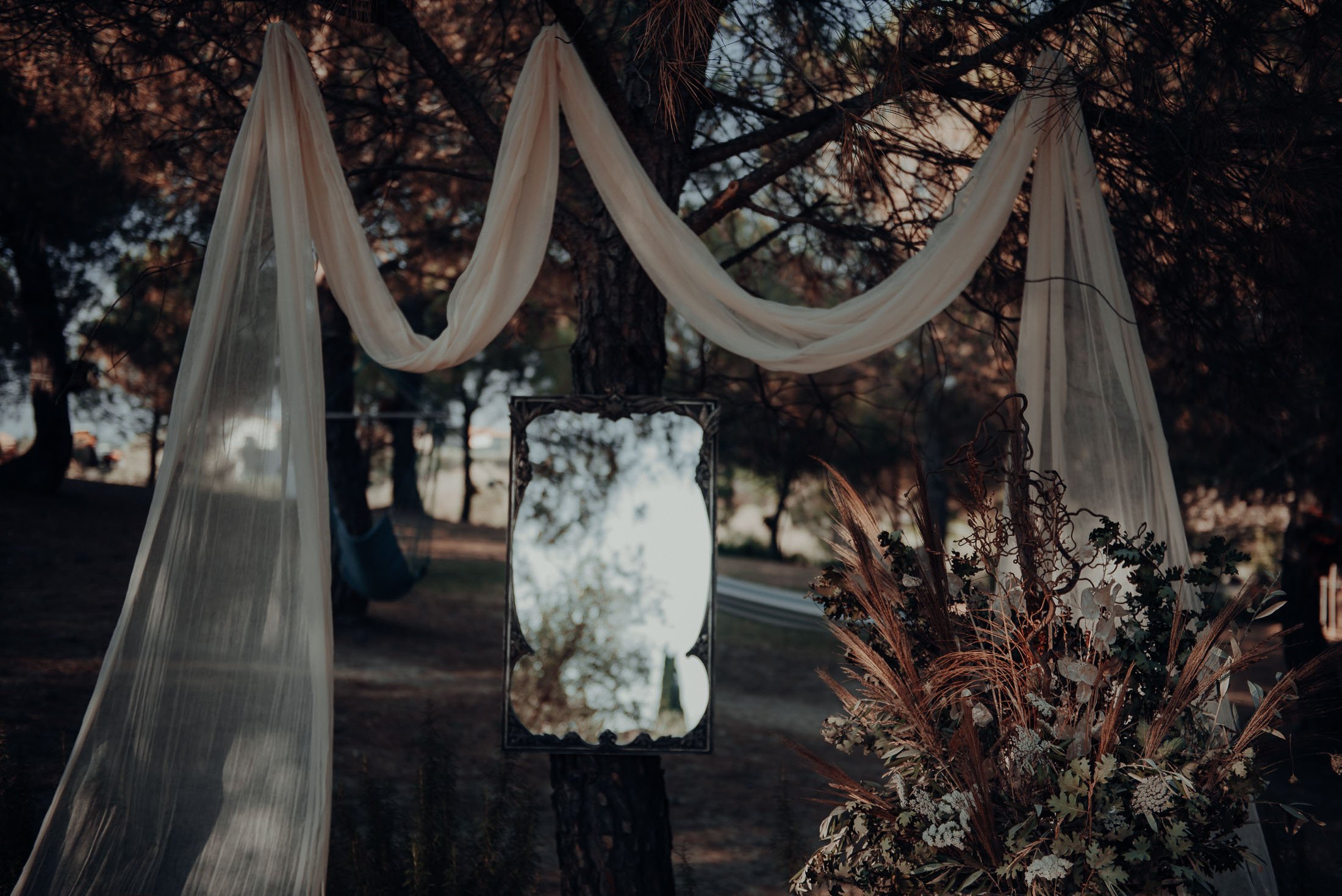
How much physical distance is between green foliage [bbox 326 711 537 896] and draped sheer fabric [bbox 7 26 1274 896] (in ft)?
2.14

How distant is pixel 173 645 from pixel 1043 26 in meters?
2.13

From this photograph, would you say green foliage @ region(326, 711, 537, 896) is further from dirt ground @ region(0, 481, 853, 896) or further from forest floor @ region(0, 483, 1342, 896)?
dirt ground @ region(0, 481, 853, 896)

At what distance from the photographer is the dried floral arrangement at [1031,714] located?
1597 mm

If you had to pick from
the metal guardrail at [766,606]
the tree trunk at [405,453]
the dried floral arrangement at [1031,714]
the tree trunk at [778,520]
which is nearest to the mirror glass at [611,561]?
the dried floral arrangement at [1031,714]

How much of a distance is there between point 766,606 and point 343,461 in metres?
2.98

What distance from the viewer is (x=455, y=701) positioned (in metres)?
5.62

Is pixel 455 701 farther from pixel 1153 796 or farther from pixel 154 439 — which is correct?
pixel 154 439

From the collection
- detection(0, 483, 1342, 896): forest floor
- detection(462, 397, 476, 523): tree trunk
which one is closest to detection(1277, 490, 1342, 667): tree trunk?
detection(0, 483, 1342, 896): forest floor

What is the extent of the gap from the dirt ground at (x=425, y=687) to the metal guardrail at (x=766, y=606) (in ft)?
1.27

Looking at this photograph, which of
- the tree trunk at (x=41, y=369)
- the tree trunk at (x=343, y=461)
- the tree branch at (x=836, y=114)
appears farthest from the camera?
the tree trunk at (x=41, y=369)

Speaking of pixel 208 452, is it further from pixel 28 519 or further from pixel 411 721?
pixel 28 519

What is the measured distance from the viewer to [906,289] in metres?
2.06

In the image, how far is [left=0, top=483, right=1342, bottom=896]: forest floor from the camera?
3738 millimetres

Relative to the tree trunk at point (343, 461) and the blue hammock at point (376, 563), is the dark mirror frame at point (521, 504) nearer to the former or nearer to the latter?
the blue hammock at point (376, 563)
